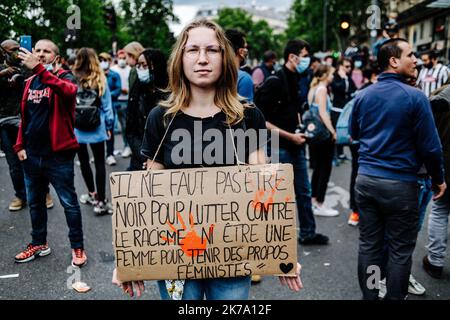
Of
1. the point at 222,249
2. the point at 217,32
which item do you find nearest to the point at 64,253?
the point at 222,249

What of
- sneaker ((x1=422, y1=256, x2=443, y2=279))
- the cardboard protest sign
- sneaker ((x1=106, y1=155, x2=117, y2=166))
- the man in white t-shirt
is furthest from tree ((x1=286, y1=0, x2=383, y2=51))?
the cardboard protest sign

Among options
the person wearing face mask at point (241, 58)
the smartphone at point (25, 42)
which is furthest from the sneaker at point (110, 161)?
the smartphone at point (25, 42)

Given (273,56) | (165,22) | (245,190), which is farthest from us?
(165,22)

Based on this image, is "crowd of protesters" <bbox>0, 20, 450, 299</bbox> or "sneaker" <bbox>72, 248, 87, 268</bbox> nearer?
"crowd of protesters" <bbox>0, 20, 450, 299</bbox>

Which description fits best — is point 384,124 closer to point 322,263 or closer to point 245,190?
point 245,190

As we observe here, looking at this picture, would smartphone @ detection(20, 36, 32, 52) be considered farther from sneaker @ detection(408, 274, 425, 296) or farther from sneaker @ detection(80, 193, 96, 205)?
sneaker @ detection(408, 274, 425, 296)

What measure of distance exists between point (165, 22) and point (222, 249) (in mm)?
44065

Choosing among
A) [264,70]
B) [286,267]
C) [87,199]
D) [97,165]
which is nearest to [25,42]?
[286,267]

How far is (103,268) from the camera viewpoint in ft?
12.9

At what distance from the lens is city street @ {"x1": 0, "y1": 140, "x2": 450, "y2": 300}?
138 inches

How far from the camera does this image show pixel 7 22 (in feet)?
11.2

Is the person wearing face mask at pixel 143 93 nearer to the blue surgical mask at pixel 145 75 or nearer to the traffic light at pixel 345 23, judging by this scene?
the blue surgical mask at pixel 145 75

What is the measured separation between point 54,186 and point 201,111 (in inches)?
88.9

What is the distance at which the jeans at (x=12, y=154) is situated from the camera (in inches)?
194
